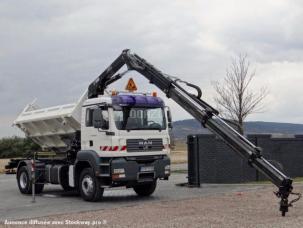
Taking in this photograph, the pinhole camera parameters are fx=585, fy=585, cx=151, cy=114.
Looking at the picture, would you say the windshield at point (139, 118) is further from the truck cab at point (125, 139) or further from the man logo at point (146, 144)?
the man logo at point (146, 144)

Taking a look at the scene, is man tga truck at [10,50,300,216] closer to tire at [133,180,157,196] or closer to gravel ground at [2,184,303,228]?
tire at [133,180,157,196]

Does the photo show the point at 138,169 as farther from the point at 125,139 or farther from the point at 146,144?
the point at 125,139

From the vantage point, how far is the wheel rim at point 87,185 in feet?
53.3

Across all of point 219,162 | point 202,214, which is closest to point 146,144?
point 202,214

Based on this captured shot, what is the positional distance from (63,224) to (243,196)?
21.6ft

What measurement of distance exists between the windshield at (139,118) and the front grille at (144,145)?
1.18ft

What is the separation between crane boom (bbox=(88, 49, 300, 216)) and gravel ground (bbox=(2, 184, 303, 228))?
28.9 inches

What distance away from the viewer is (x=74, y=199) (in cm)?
1717

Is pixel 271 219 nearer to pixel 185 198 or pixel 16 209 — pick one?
pixel 185 198

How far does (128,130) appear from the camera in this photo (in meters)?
16.0

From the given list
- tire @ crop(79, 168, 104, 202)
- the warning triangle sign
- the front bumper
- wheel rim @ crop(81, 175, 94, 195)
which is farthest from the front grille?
the warning triangle sign

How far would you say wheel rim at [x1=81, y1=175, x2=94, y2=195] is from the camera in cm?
1623

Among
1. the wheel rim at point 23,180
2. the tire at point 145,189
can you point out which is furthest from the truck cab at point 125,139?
the wheel rim at point 23,180

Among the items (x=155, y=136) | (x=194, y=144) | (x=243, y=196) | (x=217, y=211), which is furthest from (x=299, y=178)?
(x=217, y=211)
